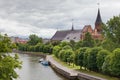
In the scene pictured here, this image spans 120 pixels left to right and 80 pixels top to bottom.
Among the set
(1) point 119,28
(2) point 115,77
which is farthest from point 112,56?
(1) point 119,28

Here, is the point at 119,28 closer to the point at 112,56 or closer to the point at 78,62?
the point at 78,62

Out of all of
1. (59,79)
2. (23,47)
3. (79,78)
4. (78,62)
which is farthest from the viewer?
(23,47)

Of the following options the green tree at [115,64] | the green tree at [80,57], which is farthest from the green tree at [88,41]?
the green tree at [115,64]

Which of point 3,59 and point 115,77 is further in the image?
point 115,77

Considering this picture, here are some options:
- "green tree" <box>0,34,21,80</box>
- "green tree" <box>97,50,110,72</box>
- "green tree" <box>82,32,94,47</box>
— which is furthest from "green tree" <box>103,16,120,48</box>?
"green tree" <box>0,34,21,80</box>

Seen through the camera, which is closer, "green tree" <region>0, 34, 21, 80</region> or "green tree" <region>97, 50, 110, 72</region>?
"green tree" <region>0, 34, 21, 80</region>

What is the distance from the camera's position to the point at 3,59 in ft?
74.9

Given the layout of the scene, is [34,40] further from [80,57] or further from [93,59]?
[93,59]

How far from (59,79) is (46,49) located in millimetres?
79262

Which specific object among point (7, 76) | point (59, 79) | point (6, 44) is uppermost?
point (6, 44)

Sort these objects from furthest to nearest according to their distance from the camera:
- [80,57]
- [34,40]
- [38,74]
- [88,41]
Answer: [34,40], [88,41], [38,74], [80,57]

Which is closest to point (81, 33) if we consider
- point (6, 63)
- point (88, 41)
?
point (88, 41)

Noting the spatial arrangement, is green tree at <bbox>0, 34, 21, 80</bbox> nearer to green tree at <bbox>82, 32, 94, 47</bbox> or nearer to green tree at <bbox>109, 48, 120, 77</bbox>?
green tree at <bbox>109, 48, 120, 77</bbox>

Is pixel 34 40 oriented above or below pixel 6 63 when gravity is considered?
above
